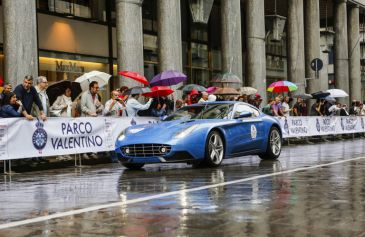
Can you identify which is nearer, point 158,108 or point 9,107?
point 9,107

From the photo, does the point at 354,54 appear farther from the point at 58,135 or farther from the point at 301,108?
the point at 58,135

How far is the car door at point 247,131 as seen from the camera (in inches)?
587

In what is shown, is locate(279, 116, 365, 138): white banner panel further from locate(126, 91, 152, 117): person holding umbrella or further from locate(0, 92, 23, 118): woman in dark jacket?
locate(0, 92, 23, 118): woman in dark jacket

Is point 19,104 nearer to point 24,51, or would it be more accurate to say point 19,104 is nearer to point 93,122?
point 93,122

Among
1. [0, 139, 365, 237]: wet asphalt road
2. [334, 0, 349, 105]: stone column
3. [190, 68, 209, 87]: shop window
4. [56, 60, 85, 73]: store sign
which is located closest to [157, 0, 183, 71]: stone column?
[56, 60, 85, 73]: store sign

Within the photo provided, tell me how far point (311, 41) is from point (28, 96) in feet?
83.8

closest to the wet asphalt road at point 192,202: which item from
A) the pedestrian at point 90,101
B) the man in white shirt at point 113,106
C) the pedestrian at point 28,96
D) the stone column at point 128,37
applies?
the pedestrian at point 28,96

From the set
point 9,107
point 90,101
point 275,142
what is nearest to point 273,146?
point 275,142

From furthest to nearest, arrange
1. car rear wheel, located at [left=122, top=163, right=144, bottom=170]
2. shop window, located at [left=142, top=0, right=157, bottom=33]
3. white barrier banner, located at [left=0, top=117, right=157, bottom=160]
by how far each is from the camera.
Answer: shop window, located at [left=142, top=0, right=157, bottom=33], white barrier banner, located at [left=0, top=117, right=157, bottom=160], car rear wheel, located at [left=122, top=163, right=144, bottom=170]

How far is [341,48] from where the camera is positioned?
42688 millimetres

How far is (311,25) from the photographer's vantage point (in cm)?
3816

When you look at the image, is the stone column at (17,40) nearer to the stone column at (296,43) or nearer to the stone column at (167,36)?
the stone column at (167,36)

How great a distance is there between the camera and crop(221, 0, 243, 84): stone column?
29.9 m

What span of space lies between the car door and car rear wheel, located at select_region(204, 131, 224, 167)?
24.4 inches
